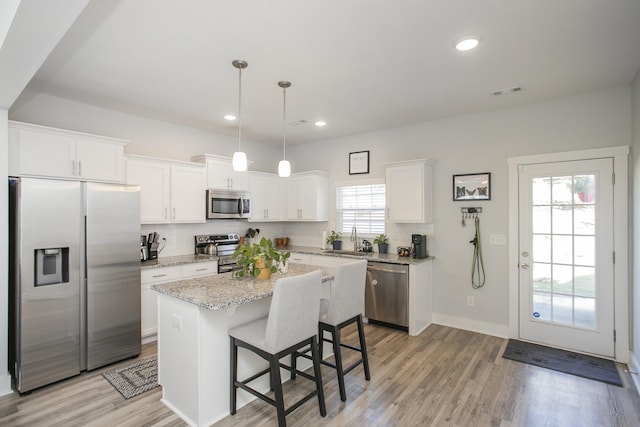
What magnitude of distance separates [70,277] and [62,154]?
3.75 ft

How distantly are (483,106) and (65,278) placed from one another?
4.59 m

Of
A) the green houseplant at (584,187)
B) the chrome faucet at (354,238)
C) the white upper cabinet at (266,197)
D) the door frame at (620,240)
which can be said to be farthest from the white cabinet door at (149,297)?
the door frame at (620,240)

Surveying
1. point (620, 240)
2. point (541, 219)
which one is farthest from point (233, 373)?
point (620, 240)

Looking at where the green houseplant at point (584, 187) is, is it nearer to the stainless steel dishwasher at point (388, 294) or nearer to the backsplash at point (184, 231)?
the stainless steel dishwasher at point (388, 294)

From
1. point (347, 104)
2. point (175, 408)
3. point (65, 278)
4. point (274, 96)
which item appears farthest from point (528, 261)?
point (65, 278)

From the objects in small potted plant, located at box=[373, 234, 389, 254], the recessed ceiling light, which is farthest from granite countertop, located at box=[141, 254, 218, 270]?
the recessed ceiling light

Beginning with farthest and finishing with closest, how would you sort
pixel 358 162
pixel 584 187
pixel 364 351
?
1. pixel 358 162
2. pixel 584 187
3. pixel 364 351

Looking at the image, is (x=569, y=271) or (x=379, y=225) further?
(x=379, y=225)

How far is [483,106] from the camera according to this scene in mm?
3816

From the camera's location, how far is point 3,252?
A: 268 centimetres

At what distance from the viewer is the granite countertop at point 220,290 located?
6.98 feet

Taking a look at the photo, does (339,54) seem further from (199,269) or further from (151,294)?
(151,294)

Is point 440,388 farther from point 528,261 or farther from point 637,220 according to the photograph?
point 637,220

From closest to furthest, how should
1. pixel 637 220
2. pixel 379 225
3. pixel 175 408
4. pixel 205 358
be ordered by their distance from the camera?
1. pixel 205 358
2. pixel 175 408
3. pixel 637 220
4. pixel 379 225
